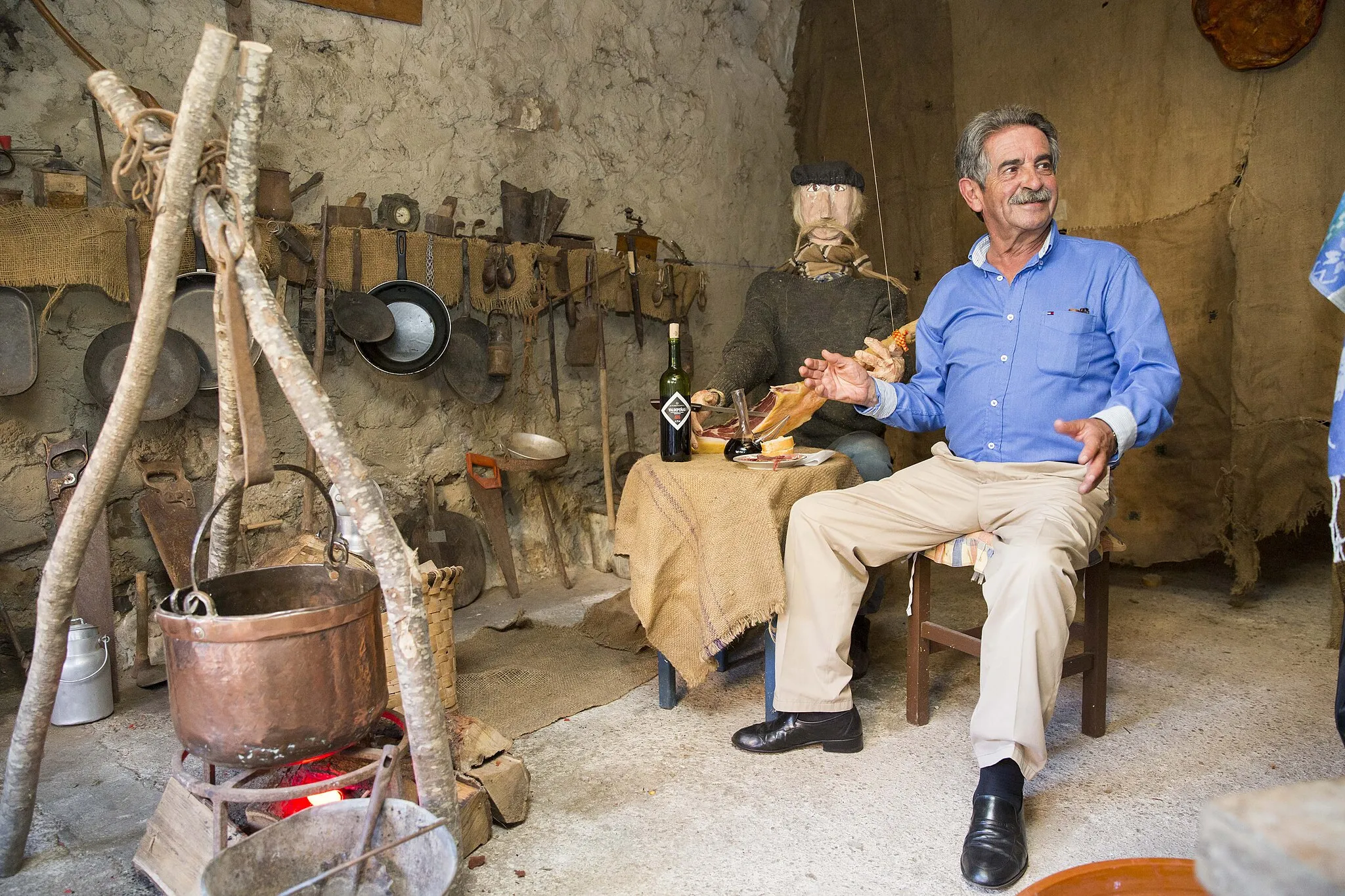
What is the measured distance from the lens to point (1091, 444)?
6.24 ft

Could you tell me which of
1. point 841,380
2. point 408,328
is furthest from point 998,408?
point 408,328

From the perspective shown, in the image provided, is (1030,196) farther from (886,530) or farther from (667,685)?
(667,685)

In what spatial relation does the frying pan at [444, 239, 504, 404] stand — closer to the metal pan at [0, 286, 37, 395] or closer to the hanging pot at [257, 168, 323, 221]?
the hanging pot at [257, 168, 323, 221]

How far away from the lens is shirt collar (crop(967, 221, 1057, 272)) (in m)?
2.35

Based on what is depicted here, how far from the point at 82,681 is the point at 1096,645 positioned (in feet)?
9.47

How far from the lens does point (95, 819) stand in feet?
6.79

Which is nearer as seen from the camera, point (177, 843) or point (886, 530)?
point (177, 843)

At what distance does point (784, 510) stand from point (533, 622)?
1.55m

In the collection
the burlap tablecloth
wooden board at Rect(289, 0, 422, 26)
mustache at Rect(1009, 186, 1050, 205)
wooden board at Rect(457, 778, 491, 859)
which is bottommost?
wooden board at Rect(457, 778, 491, 859)

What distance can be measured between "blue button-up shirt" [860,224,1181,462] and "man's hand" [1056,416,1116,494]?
0.72 feet

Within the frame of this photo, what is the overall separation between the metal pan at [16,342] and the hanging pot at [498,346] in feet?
5.38

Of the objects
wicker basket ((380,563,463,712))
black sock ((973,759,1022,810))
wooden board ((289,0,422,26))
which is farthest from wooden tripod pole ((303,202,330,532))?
black sock ((973,759,1022,810))

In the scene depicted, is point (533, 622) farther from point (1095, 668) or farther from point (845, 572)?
point (1095, 668)

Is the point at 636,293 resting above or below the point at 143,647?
above
